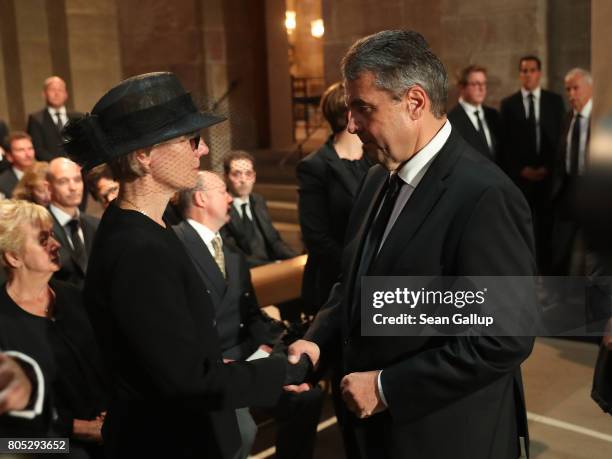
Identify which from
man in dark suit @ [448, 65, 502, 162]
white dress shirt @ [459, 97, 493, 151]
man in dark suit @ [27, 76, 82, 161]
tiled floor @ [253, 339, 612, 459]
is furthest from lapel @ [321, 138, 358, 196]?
man in dark suit @ [27, 76, 82, 161]

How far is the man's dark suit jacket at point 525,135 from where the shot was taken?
261 inches

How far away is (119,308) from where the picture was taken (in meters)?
1.88

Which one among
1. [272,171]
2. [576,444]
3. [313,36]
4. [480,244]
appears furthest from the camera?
[313,36]

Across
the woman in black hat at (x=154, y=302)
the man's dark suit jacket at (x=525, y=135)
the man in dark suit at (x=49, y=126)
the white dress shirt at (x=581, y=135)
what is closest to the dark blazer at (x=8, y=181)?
the man in dark suit at (x=49, y=126)

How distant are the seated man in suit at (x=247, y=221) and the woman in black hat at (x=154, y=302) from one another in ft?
12.5

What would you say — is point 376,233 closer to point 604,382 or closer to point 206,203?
point 604,382

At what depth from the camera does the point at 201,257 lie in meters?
3.61

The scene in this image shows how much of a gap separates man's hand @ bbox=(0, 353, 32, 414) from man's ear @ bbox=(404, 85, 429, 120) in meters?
1.14

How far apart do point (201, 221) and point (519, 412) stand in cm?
204

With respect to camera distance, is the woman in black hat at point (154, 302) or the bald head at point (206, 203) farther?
the bald head at point (206, 203)

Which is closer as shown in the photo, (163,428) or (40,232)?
(163,428)

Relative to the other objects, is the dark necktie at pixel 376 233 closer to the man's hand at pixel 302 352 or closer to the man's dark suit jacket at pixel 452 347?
the man's dark suit jacket at pixel 452 347

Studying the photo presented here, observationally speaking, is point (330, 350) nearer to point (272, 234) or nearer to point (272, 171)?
point (272, 234)

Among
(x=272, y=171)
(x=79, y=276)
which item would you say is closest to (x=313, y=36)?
(x=272, y=171)
